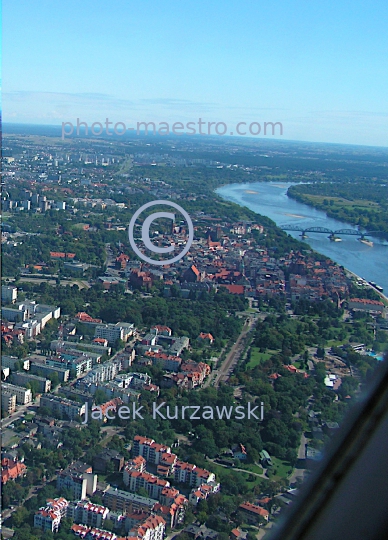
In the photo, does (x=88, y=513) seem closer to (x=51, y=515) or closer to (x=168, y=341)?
(x=51, y=515)

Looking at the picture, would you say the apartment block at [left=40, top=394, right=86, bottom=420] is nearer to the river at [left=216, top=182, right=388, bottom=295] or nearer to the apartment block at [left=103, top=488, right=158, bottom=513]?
the apartment block at [left=103, top=488, right=158, bottom=513]

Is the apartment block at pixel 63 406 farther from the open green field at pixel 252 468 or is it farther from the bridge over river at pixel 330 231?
the bridge over river at pixel 330 231

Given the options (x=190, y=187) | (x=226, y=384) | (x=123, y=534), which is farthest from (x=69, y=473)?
(x=190, y=187)

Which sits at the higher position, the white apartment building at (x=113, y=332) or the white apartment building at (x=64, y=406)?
the white apartment building at (x=113, y=332)

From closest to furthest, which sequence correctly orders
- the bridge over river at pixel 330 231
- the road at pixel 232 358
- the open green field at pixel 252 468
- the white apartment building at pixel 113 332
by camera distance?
the open green field at pixel 252 468 → the road at pixel 232 358 → the white apartment building at pixel 113 332 → the bridge over river at pixel 330 231

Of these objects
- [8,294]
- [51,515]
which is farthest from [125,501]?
[8,294]

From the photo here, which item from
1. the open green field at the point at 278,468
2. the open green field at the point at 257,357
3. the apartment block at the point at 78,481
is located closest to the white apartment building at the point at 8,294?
the open green field at the point at 257,357

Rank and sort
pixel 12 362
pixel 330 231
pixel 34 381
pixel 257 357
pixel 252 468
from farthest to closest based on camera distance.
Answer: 1. pixel 330 231
2. pixel 257 357
3. pixel 12 362
4. pixel 34 381
5. pixel 252 468
